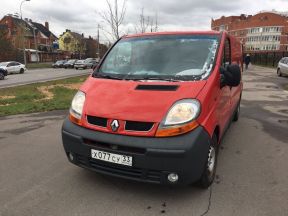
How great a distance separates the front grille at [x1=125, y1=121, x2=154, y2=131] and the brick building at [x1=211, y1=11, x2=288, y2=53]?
9641 cm

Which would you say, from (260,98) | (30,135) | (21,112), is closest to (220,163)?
(30,135)

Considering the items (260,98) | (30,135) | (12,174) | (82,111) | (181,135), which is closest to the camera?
(181,135)

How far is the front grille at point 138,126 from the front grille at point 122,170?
42cm

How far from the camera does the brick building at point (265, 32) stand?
95.6 m

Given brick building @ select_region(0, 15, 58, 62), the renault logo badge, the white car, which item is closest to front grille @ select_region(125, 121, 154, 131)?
the renault logo badge

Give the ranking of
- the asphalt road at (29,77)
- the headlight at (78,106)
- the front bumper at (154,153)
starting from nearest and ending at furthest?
the front bumper at (154,153) → the headlight at (78,106) → the asphalt road at (29,77)

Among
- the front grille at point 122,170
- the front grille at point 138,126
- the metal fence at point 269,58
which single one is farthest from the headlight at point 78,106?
Result: the metal fence at point 269,58

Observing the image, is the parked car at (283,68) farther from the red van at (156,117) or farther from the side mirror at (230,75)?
the side mirror at (230,75)

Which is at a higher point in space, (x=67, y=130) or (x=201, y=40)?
(x=201, y=40)

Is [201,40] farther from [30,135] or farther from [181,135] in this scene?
[30,135]

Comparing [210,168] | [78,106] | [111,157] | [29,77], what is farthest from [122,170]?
[29,77]

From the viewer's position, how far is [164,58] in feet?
13.5

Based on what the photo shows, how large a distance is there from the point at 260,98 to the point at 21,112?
8.28 metres

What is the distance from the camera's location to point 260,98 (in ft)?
36.9
